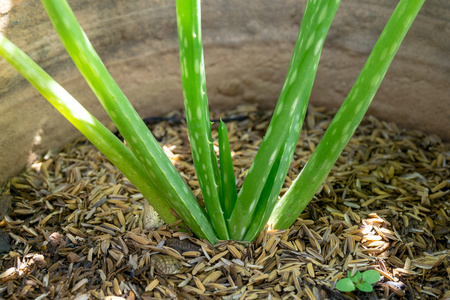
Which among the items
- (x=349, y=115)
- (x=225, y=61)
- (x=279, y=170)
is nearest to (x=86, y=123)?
(x=279, y=170)

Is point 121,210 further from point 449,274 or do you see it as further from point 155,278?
point 449,274

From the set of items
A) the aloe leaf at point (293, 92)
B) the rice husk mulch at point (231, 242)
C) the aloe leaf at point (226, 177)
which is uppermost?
the aloe leaf at point (293, 92)

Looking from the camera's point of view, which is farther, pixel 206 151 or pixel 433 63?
pixel 433 63

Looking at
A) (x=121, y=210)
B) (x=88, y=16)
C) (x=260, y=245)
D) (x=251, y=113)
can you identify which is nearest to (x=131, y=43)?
(x=88, y=16)

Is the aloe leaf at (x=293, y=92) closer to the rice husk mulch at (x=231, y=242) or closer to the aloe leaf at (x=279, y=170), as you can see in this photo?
the aloe leaf at (x=279, y=170)

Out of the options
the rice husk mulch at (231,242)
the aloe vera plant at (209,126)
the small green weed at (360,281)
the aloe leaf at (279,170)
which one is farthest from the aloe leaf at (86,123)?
the small green weed at (360,281)

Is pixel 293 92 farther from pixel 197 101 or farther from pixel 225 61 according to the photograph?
pixel 225 61
